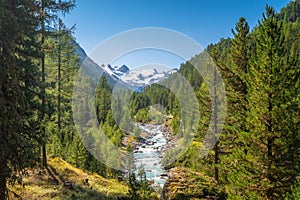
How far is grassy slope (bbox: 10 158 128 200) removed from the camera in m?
13.3

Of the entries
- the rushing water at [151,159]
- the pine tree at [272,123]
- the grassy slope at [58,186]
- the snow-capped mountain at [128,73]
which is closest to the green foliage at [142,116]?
the snow-capped mountain at [128,73]

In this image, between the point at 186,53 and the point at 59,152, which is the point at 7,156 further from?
the point at 59,152

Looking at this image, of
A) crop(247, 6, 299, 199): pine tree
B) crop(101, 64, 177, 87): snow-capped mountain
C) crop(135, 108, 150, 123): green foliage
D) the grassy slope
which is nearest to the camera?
crop(247, 6, 299, 199): pine tree

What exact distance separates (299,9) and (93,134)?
159013 millimetres

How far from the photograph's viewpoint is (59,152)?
2669cm

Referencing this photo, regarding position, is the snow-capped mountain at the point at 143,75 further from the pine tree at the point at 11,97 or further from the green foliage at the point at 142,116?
the green foliage at the point at 142,116

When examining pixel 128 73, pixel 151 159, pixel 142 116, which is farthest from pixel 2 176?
pixel 142 116

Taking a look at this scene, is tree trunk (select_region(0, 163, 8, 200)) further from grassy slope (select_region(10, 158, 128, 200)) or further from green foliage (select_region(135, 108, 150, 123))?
green foliage (select_region(135, 108, 150, 123))

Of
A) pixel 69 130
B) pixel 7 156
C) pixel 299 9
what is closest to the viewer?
pixel 7 156

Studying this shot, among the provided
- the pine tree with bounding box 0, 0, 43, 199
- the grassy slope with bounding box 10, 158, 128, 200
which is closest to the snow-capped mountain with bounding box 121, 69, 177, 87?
the grassy slope with bounding box 10, 158, 128, 200

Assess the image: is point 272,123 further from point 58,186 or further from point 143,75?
point 143,75

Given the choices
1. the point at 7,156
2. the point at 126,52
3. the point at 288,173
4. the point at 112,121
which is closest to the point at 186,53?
the point at 126,52

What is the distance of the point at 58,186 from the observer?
15.5m

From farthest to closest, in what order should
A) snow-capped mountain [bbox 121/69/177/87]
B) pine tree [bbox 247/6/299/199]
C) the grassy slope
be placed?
snow-capped mountain [bbox 121/69/177/87] → the grassy slope → pine tree [bbox 247/6/299/199]
